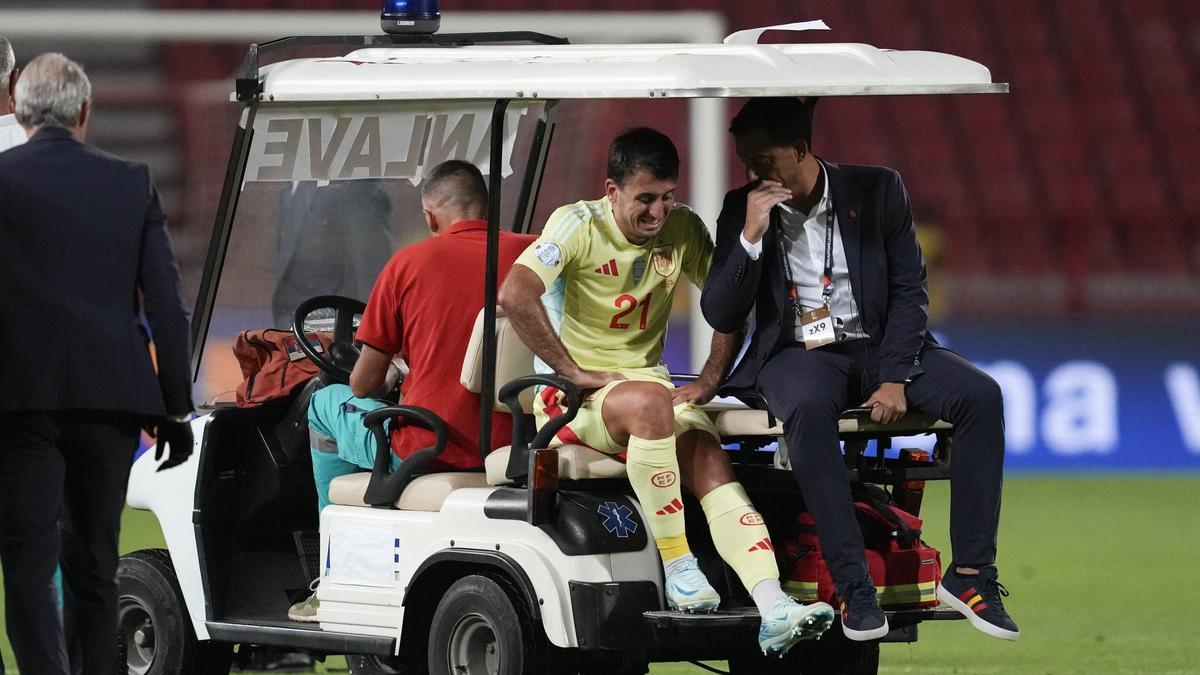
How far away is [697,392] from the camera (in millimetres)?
5824

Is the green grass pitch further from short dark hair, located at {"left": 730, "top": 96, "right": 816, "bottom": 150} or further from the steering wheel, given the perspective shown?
short dark hair, located at {"left": 730, "top": 96, "right": 816, "bottom": 150}

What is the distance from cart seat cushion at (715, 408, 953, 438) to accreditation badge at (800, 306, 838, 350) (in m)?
0.21

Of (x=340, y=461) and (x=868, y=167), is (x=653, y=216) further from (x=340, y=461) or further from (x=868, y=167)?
(x=340, y=461)

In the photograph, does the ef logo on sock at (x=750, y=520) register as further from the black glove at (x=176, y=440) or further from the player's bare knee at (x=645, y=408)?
the black glove at (x=176, y=440)

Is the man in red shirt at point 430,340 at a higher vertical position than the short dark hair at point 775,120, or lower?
lower

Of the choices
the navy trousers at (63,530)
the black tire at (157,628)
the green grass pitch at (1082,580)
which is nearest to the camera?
the navy trousers at (63,530)

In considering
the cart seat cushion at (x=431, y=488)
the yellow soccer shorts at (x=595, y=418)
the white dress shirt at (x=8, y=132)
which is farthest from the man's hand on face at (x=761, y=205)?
the white dress shirt at (x=8, y=132)

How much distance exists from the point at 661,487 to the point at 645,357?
1.74ft

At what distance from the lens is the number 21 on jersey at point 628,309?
228 inches

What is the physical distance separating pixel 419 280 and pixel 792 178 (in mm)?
1138

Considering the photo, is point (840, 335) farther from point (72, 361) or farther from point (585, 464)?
point (72, 361)

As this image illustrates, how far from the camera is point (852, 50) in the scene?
5488 millimetres

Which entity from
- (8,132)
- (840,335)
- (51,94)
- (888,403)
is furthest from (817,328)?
(8,132)

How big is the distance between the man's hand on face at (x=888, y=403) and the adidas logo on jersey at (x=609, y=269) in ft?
2.45
